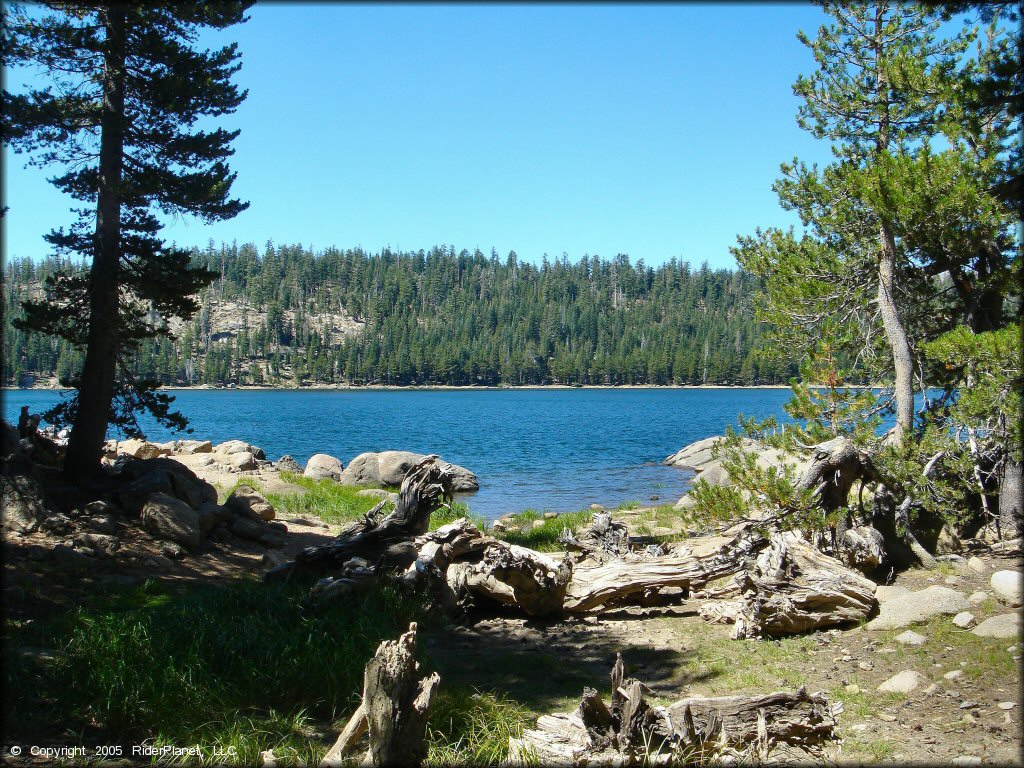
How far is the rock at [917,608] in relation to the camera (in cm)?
779

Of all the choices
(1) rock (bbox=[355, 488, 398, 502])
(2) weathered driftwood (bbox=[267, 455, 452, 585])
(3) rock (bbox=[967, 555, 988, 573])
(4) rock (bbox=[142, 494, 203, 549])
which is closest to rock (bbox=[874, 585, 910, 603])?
(3) rock (bbox=[967, 555, 988, 573])

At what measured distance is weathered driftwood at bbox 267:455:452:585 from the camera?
364 inches

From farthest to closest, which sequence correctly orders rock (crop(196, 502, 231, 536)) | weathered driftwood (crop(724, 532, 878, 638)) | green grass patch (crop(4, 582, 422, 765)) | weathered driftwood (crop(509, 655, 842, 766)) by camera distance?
rock (crop(196, 502, 231, 536)) → weathered driftwood (crop(724, 532, 878, 638)) → green grass patch (crop(4, 582, 422, 765)) → weathered driftwood (crop(509, 655, 842, 766))

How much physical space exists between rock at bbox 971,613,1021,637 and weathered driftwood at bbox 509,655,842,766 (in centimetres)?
262

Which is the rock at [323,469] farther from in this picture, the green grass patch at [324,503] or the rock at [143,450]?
the rock at [143,450]

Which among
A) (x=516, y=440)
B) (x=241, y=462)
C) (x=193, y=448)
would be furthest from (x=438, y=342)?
(x=241, y=462)

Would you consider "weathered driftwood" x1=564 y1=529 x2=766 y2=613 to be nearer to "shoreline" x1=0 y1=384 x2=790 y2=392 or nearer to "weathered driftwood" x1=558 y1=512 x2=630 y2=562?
"weathered driftwood" x1=558 y1=512 x2=630 y2=562

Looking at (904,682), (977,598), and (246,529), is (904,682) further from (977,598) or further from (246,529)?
(246,529)

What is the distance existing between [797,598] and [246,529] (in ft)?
29.6

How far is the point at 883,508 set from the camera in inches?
386

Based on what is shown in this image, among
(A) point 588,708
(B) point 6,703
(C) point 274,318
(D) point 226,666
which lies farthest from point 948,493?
(C) point 274,318

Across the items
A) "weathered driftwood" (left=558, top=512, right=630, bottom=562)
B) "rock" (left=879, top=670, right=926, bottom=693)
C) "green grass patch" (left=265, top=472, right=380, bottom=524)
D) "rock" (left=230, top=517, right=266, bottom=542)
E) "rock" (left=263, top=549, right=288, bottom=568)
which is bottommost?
"green grass patch" (left=265, top=472, right=380, bottom=524)

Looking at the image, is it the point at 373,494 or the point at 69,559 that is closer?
the point at 69,559

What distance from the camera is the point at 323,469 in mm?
26344
